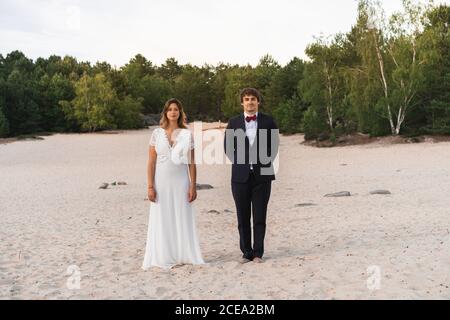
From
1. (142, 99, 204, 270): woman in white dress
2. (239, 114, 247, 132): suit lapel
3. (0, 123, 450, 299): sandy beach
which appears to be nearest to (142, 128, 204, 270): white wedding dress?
(142, 99, 204, 270): woman in white dress

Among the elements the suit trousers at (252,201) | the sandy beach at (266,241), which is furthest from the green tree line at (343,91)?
the suit trousers at (252,201)

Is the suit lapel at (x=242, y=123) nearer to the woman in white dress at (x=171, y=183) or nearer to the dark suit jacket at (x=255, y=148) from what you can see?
the dark suit jacket at (x=255, y=148)

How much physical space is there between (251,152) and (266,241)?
95.6 inches

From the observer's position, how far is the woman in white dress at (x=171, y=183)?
564cm

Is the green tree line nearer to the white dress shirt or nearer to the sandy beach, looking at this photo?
the sandy beach

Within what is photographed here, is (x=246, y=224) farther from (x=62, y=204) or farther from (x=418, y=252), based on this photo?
(x=62, y=204)

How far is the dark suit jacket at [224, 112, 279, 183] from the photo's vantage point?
554 cm

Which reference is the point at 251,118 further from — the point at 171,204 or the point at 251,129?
the point at 171,204

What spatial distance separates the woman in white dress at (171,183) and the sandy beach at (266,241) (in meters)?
0.38

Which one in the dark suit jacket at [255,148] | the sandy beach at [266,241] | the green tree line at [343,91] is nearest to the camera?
the sandy beach at [266,241]

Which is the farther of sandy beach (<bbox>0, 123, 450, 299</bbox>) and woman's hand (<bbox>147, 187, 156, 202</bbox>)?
woman's hand (<bbox>147, 187, 156, 202</bbox>)

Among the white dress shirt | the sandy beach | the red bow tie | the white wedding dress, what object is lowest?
the sandy beach

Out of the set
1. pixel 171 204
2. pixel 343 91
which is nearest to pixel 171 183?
pixel 171 204

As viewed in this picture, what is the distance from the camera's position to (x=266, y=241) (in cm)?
755
